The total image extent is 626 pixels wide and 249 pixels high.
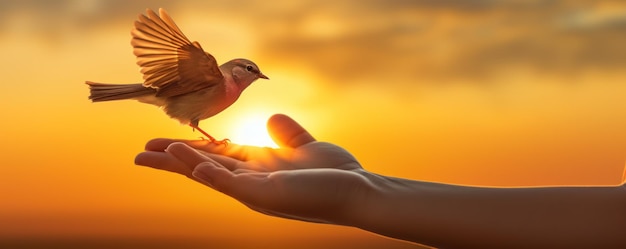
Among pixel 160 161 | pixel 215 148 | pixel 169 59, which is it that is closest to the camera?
pixel 160 161

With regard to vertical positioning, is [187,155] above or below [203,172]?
above

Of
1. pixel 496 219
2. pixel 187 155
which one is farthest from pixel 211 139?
pixel 496 219

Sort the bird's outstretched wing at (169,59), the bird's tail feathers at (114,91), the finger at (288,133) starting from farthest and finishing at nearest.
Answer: the bird's tail feathers at (114,91) → the bird's outstretched wing at (169,59) → the finger at (288,133)

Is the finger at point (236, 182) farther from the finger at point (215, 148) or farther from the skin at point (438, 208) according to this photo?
the finger at point (215, 148)

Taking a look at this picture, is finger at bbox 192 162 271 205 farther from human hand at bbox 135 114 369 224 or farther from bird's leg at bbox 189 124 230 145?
bird's leg at bbox 189 124 230 145

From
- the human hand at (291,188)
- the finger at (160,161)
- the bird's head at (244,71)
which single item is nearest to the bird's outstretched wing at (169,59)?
the bird's head at (244,71)

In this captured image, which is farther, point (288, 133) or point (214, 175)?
point (288, 133)

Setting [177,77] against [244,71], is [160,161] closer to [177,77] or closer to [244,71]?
[177,77]
